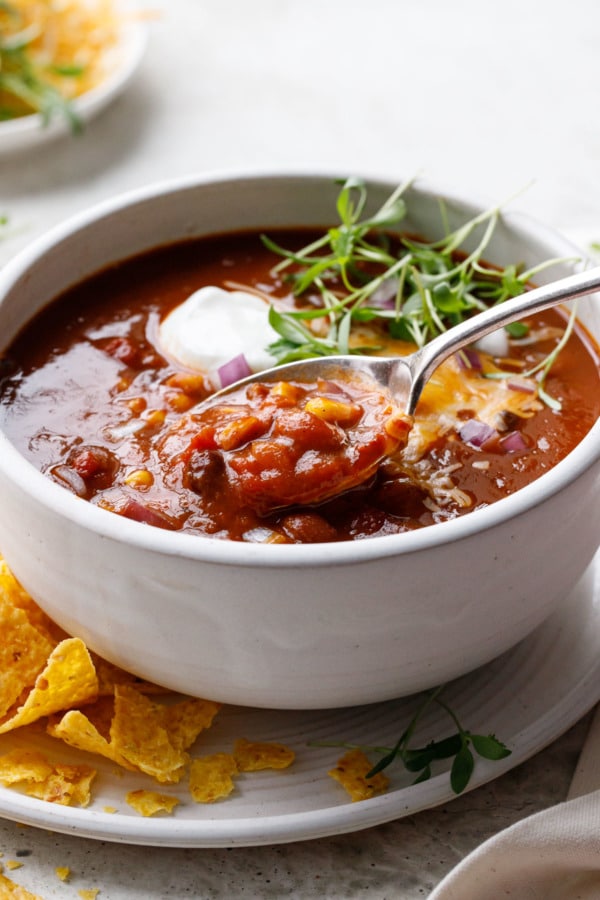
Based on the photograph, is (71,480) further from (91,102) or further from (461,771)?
(91,102)

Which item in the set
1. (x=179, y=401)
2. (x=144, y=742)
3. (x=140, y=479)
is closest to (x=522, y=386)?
(x=179, y=401)

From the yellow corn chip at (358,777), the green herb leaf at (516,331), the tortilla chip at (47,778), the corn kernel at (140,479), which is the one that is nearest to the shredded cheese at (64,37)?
the green herb leaf at (516,331)

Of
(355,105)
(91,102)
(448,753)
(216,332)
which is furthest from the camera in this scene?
(355,105)

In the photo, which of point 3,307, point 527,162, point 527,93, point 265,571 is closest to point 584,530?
point 265,571

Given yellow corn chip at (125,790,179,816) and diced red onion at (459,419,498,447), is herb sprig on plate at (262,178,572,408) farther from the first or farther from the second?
yellow corn chip at (125,790,179,816)

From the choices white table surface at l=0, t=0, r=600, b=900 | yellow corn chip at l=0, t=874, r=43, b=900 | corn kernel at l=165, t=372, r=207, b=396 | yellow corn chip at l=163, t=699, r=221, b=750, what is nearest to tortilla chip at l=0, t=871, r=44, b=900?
yellow corn chip at l=0, t=874, r=43, b=900

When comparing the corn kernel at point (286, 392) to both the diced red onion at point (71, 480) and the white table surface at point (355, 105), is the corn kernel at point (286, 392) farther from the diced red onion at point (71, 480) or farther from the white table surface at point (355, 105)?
the white table surface at point (355, 105)
